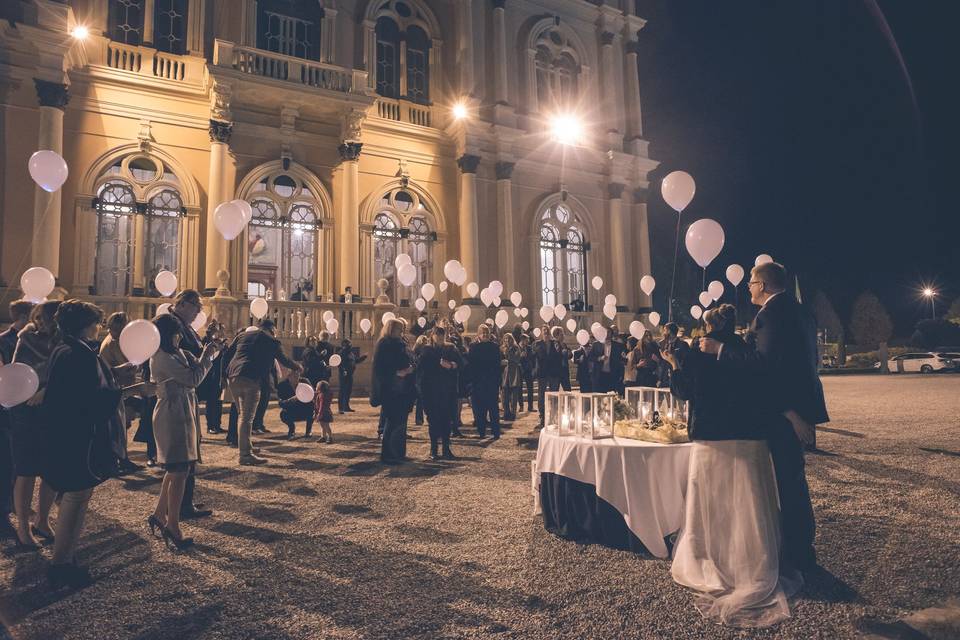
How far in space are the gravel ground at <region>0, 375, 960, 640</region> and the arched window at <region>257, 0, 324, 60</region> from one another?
14553 mm

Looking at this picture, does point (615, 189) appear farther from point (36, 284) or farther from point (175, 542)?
point (175, 542)

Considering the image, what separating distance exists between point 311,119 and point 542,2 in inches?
410

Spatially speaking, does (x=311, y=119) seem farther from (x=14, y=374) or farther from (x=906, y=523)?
(x=906, y=523)

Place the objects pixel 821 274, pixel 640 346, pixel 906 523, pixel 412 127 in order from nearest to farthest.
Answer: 1. pixel 906 523
2. pixel 640 346
3. pixel 412 127
4. pixel 821 274

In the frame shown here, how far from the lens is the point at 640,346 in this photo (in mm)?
8180

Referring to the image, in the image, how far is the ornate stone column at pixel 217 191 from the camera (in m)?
14.0

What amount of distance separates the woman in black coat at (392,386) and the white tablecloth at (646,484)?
3.51 metres

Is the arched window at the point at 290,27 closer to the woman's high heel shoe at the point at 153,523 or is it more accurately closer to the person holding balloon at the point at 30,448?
the person holding balloon at the point at 30,448

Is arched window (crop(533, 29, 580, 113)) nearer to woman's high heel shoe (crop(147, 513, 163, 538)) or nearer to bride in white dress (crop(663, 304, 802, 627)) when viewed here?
bride in white dress (crop(663, 304, 802, 627))

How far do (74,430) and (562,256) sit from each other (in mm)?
17898

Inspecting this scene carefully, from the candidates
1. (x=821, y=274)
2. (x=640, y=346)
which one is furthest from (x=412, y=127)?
(x=821, y=274)

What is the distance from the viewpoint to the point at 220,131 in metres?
14.1

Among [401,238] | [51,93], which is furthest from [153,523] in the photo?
[401,238]

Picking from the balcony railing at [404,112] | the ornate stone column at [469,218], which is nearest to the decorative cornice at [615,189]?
the ornate stone column at [469,218]
